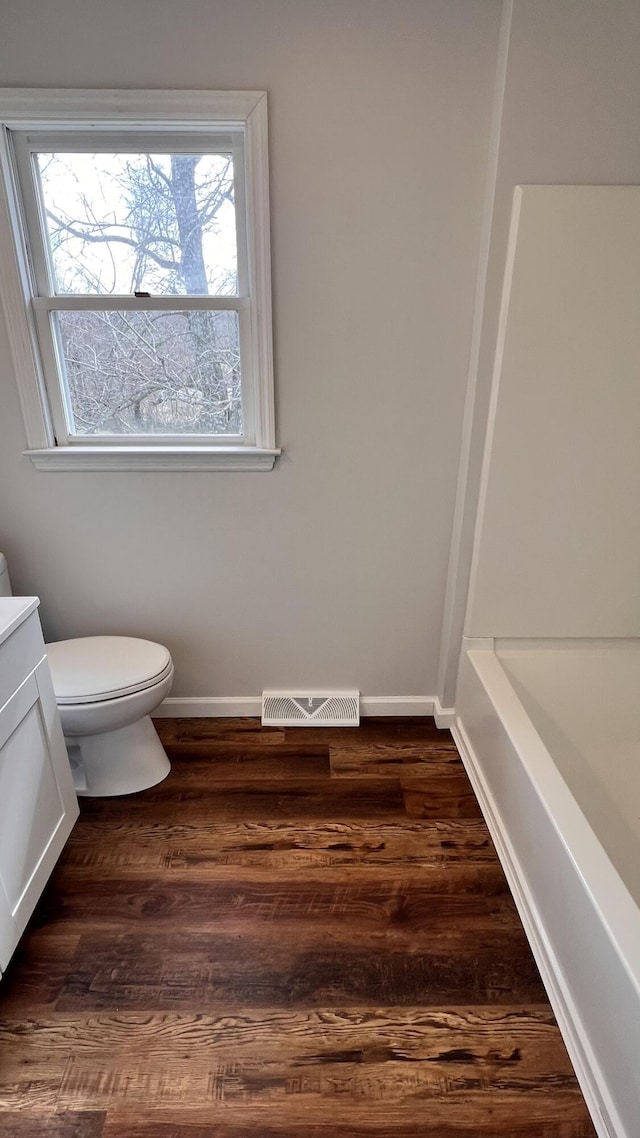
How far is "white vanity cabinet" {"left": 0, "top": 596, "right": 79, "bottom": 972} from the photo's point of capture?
1367 millimetres

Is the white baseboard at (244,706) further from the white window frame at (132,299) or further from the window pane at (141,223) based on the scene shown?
the window pane at (141,223)

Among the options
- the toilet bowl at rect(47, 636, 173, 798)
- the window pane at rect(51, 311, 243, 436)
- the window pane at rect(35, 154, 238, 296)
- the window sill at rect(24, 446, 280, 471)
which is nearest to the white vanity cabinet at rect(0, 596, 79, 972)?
the toilet bowl at rect(47, 636, 173, 798)

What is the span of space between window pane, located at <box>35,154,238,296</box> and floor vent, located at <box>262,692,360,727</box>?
1.40 metres

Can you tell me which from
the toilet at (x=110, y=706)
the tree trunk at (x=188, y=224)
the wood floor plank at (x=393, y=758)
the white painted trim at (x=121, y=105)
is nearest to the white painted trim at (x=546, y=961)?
the wood floor plank at (x=393, y=758)

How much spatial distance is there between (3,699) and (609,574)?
1749 millimetres

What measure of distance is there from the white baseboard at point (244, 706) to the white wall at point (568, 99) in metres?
1.51

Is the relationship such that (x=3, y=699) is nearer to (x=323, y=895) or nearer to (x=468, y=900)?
(x=323, y=895)

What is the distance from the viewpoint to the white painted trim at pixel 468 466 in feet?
5.14

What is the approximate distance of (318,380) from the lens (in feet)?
6.16

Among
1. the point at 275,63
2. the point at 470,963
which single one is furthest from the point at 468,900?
the point at 275,63

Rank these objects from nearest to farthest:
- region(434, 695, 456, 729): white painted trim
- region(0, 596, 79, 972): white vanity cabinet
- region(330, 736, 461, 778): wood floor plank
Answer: region(0, 596, 79, 972): white vanity cabinet
region(330, 736, 461, 778): wood floor plank
region(434, 695, 456, 729): white painted trim

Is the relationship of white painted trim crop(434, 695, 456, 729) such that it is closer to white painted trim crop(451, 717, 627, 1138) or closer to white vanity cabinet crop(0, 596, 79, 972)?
white painted trim crop(451, 717, 627, 1138)

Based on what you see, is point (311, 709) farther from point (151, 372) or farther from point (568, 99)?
point (568, 99)

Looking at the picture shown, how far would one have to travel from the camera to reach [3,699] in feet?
4.44
